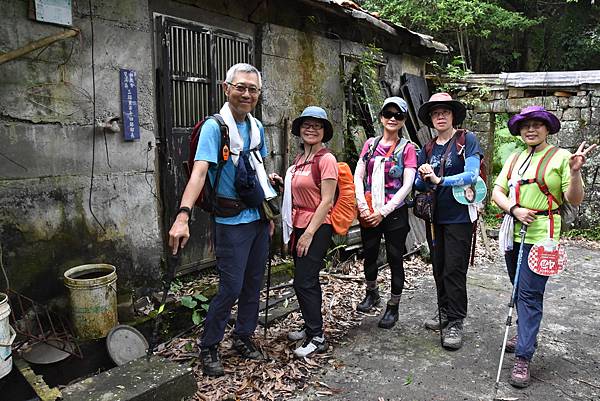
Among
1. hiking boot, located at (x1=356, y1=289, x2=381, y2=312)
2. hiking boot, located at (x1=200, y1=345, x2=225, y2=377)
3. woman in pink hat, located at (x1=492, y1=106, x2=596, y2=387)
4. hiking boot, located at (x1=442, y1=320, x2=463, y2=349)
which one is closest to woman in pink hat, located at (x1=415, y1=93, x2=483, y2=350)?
hiking boot, located at (x1=442, y1=320, x2=463, y2=349)

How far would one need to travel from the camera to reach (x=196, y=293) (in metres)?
4.72

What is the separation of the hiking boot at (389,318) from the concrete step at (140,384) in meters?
2.08

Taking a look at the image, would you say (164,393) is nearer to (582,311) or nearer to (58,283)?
(58,283)

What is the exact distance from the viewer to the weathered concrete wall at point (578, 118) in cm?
876

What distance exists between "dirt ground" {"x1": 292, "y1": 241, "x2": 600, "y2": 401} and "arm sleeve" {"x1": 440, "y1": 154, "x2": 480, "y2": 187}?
5.14 feet

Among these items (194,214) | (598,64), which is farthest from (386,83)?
(598,64)

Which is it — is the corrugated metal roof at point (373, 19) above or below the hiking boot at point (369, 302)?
above

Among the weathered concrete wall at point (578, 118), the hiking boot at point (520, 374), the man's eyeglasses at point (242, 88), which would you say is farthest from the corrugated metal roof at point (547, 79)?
the man's eyeglasses at point (242, 88)

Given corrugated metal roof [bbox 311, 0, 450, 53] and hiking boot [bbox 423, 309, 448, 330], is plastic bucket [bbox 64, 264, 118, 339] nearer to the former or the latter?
hiking boot [bbox 423, 309, 448, 330]

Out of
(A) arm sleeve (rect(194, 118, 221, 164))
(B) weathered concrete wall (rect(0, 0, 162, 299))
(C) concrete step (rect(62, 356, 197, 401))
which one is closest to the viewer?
(C) concrete step (rect(62, 356, 197, 401))

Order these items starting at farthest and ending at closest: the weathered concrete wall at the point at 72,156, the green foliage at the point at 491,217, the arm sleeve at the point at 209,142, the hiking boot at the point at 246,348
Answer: the green foliage at the point at 491,217
the hiking boot at the point at 246,348
the weathered concrete wall at the point at 72,156
the arm sleeve at the point at 209,142

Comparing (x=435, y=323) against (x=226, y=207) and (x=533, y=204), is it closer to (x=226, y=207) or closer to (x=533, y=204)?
(x=533, y=204)

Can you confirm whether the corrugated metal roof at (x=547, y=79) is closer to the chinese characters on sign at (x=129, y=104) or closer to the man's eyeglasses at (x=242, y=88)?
the man's eyeglasses at (x=242, y=88)

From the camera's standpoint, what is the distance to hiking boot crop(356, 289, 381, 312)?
4.93 m
